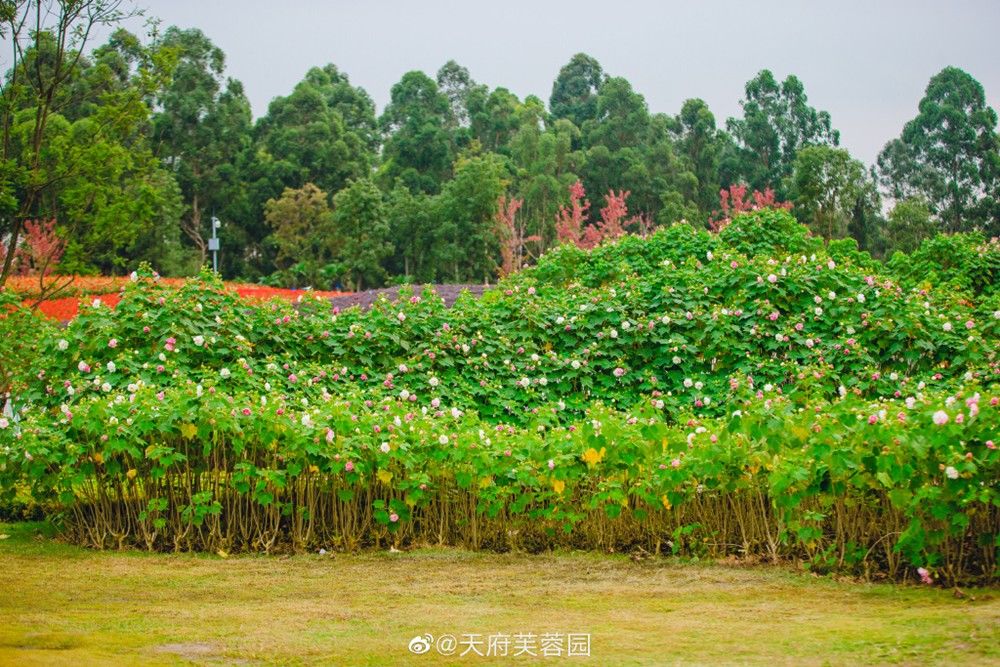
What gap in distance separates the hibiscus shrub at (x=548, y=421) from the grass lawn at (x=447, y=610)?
24cm

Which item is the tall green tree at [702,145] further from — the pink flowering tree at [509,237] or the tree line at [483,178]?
the pink flowering tree at [509,237]

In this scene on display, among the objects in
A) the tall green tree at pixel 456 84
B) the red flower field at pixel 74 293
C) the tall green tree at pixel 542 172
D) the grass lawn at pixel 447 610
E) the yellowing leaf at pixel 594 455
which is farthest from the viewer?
the tall green tree at pixel 456 84

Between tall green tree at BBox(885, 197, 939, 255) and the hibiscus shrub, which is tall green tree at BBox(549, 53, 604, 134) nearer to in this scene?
tall green tree at BBox(885, 197, 939, 255)

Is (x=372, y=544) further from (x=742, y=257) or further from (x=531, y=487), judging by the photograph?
(x=742, y=257)

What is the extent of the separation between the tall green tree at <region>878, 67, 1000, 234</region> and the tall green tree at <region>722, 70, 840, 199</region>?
15.2 ft

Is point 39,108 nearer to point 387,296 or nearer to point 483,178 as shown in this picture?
point 387,296

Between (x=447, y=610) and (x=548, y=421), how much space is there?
1839 millimetres

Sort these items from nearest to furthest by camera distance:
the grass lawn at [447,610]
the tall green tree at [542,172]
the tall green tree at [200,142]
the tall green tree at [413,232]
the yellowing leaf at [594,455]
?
the grass lawn at [447,610] → the yellowing leaf at [594,455] → the tall green tree at [413,232] → the tall green tree at [542,172] → the tall green tree at [200,142]

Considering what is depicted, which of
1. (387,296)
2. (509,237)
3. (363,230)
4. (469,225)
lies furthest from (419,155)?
(387,296)

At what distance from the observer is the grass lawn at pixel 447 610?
363cm

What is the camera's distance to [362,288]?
2902cm

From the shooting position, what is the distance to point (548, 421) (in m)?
6.06

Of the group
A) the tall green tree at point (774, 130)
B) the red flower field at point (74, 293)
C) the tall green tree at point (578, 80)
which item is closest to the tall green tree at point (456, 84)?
the tall green tree at point (578, 80)

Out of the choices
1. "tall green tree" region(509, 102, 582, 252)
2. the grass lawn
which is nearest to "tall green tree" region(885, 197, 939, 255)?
"tall green tree" region(509, 102, 582, 252)
